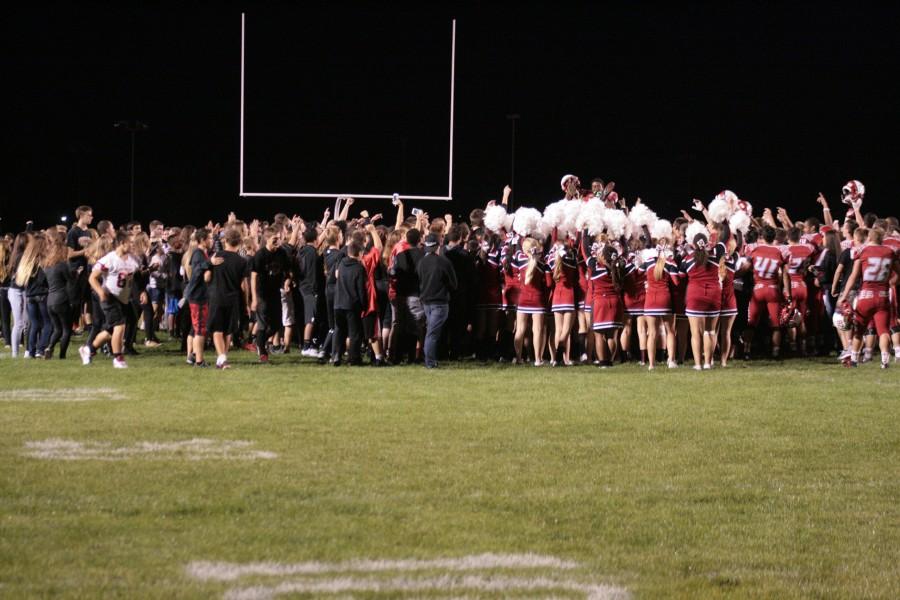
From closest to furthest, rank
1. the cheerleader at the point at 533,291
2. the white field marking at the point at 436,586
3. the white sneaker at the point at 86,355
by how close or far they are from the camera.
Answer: the white field marking at the point at 436,586
the white sneaker at the point at 86,355
the cheerleader at the point at 533,291

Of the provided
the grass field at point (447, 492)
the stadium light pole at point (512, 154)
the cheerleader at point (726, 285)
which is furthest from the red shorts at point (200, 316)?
the stadium light pole at point (512, 154)

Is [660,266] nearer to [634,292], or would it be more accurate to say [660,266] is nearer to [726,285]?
[634,292]

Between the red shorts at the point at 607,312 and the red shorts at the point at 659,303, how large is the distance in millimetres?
381

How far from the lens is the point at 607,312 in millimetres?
14883

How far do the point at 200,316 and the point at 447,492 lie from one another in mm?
8081

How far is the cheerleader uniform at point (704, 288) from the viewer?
1466 cm

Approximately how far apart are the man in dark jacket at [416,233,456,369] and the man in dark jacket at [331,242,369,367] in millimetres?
740

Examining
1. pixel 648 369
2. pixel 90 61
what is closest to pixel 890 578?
pixel 648 369

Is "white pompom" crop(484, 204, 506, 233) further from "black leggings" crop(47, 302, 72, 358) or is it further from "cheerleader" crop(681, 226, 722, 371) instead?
"black leggings" crop(47, 302, 72, 358)

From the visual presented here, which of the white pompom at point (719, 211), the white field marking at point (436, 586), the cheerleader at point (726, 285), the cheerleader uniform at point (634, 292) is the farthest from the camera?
the white pompom at point (719, 211)

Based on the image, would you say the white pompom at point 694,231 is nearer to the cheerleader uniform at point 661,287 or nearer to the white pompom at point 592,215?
the cheerleader uniform at point 661,287

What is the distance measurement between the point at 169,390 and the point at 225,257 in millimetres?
2608

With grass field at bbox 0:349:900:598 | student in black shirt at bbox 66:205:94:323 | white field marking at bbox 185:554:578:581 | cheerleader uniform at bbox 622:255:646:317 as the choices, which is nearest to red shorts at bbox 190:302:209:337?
grass field at bbox 0:349:900:598

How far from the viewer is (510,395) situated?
38.5 ft
